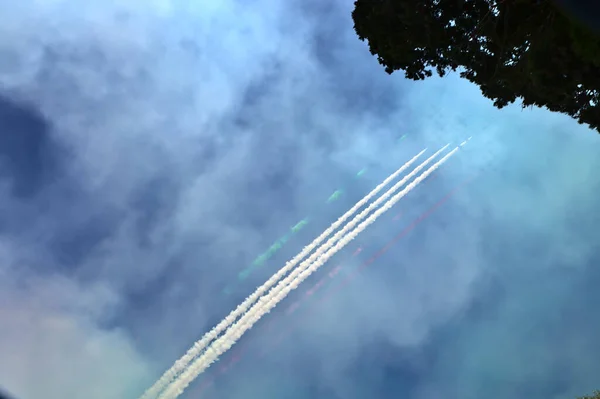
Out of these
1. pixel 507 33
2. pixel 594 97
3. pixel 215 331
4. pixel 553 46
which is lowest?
pixel 594 97

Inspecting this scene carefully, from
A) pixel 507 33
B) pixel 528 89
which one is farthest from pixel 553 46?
pixel 528 89

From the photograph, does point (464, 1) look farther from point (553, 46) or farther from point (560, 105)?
point (560, 105)

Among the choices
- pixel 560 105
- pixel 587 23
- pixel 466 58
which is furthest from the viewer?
pixel 466 58

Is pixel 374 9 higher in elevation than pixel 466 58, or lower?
higher

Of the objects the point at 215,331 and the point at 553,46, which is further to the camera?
the point at 215,331

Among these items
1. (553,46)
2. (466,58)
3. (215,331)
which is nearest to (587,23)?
(553,46)

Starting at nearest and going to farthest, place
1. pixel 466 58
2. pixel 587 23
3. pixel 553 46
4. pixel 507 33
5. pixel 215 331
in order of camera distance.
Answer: pixel 587 23, pixel 553 46, pixel 507 33, pixel 466 58, pixel 215 331

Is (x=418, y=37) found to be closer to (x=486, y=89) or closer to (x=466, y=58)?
(x=466, y=58)
